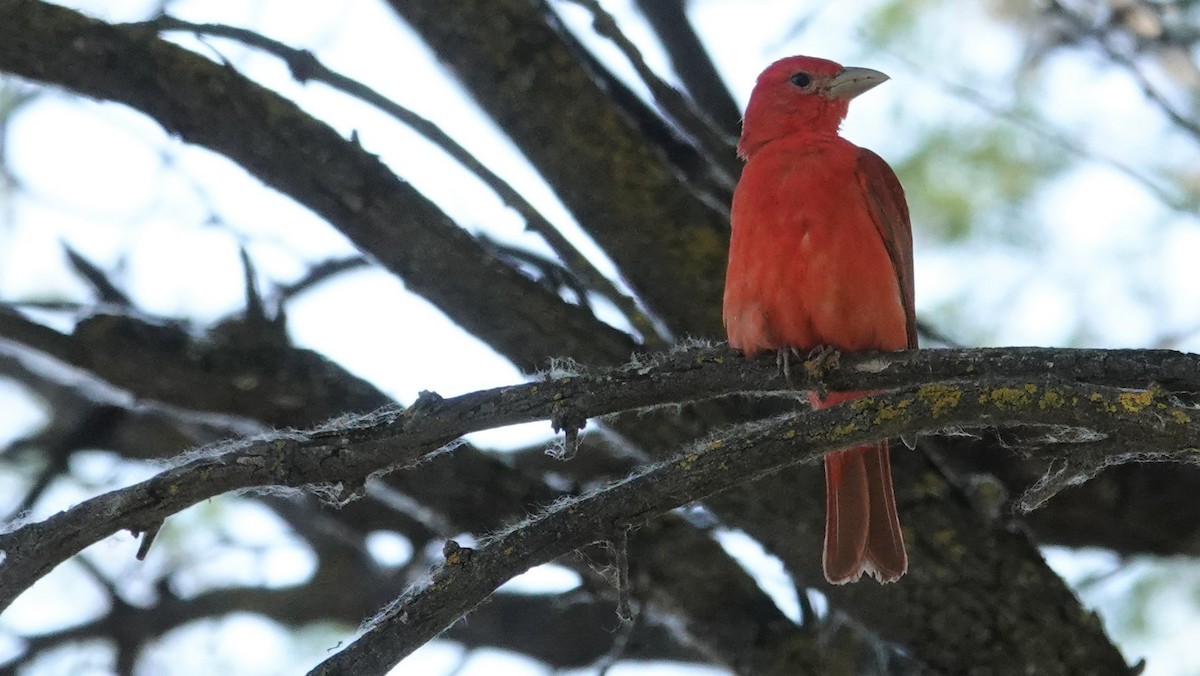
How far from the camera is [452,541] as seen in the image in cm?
209

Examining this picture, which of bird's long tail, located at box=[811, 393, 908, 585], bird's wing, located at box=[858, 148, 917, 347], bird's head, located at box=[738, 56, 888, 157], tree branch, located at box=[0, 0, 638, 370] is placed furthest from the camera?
bird's head, located at box=[738, 56, 888, 157]

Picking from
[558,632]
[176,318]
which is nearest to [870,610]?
[558,632]

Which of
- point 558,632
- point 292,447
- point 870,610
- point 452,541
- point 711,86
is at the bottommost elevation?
point 452,541

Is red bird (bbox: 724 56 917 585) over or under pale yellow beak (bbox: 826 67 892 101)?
under

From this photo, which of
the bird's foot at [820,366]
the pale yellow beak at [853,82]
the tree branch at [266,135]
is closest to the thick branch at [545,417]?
the bird's foot at [820,366]

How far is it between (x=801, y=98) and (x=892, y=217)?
661mm

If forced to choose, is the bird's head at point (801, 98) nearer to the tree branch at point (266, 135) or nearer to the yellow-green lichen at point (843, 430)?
the tree branch at point (266, 135)

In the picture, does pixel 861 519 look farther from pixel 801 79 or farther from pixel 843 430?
pixel 801 79

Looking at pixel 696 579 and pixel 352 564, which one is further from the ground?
pixel 352 564

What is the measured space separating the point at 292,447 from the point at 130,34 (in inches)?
66.3

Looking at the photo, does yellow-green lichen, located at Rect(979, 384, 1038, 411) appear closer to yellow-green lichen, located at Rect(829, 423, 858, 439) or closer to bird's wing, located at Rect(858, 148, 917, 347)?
yellow-green lichen, located at Rect(829, 423, 858, 439)

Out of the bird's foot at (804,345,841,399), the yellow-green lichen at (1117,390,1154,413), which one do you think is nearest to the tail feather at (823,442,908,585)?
the bird's foot at (804,345,841,399)

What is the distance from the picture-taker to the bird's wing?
11.5ft

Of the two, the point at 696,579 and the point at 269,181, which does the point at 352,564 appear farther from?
the point at 269,181
